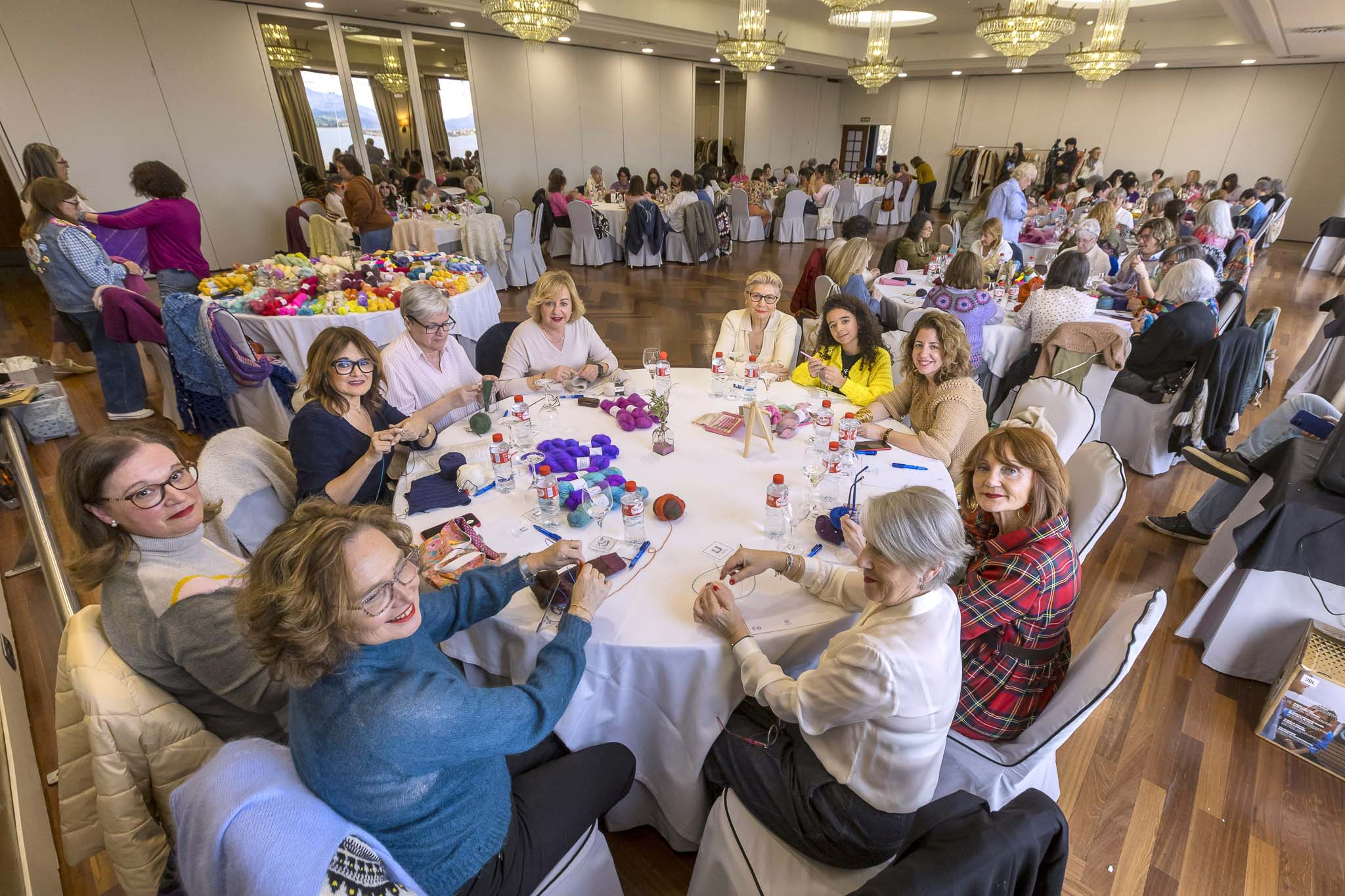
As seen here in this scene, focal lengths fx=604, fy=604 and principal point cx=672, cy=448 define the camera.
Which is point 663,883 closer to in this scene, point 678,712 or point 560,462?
point 678,712

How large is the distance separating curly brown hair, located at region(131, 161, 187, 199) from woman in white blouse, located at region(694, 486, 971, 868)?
546 centimetres

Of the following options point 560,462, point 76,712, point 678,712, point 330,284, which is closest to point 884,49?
point 330,284

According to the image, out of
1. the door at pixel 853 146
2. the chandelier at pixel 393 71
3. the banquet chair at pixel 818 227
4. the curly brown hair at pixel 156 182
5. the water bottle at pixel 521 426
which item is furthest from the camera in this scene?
the door at pixel 853 146

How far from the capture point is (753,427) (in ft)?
8.27

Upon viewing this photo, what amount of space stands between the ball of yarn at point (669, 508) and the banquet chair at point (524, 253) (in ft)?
21.6

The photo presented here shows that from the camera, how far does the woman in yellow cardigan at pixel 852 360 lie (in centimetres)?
307

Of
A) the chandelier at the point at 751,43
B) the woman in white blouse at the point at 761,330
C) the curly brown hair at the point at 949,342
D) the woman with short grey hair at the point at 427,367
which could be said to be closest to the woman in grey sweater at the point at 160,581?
the woman with short grey hair at the point at 427,367

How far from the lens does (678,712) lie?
1.60m

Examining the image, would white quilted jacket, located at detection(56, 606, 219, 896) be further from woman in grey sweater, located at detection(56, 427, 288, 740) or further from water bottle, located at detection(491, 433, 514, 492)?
water bottle, located at detection(491, 433, 514, 492)

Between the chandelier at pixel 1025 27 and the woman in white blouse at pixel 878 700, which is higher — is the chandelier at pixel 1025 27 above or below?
above

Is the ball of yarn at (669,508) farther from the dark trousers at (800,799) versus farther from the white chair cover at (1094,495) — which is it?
the white chair cover at (1094,495)

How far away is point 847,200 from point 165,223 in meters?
11.7

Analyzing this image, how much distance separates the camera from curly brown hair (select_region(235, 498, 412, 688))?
1040 mm

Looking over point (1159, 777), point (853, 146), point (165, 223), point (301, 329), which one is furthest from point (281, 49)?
point (853, 146)
